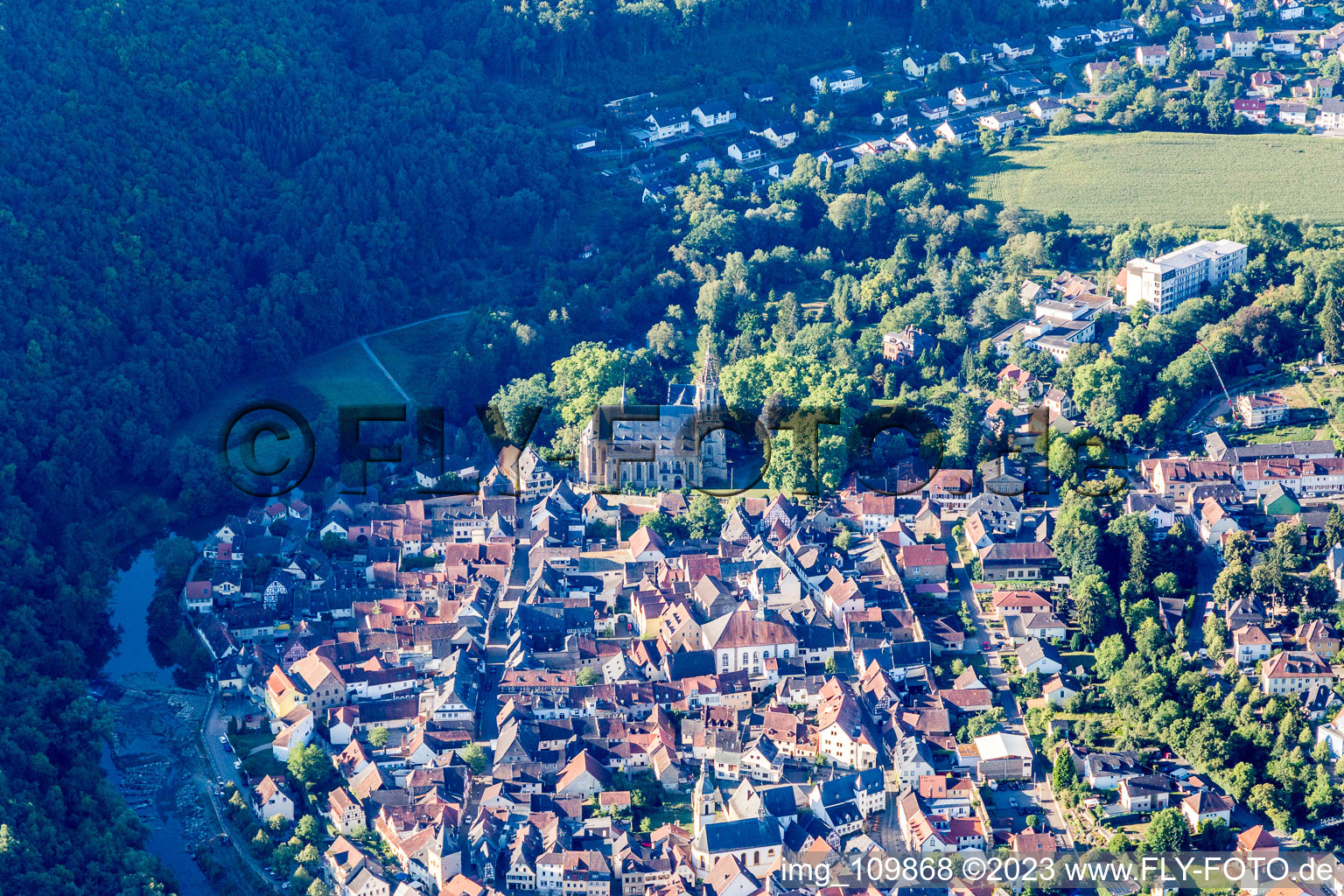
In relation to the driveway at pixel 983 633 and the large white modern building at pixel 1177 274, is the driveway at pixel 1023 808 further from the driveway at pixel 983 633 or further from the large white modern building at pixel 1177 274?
the large white modern building at pixel 1177 274

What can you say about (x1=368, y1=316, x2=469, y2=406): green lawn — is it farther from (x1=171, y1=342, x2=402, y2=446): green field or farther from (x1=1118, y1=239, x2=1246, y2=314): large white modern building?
(x1=1118, y1=239, x2=1246, y2=314): large white modern building

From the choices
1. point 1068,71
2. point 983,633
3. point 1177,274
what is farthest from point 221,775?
point 1068,71

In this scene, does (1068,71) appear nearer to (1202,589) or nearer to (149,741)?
(1202,589)

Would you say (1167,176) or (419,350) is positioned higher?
(1167,176)

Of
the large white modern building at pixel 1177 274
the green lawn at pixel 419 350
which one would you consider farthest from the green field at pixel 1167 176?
the green lawn at pixel 419 350

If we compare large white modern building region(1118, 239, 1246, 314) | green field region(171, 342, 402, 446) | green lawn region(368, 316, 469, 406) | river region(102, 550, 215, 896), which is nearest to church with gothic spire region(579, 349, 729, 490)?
green lawn region(368, 316, 469, 406)

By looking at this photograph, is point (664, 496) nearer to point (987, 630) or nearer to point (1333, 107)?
point (987, 630)

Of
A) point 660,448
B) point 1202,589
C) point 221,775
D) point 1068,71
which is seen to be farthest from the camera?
point 1068,71
